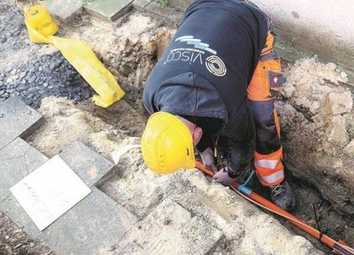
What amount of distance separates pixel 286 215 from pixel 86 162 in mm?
1559

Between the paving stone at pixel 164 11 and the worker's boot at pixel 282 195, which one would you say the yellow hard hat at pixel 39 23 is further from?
the worker's boot at pixel 282 195

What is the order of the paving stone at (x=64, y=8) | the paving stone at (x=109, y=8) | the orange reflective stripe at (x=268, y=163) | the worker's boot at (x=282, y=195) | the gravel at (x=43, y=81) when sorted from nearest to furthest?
the orange reflective stripe at (x=268, y=163)
the worker's boot at (x=282, y=195)
the gravel at (x=43, y=81)
the paving stone at (x=109, y=8)
the paving stone at (x=64, y=8)

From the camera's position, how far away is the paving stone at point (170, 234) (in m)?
2.88

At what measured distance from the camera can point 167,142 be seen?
9.07 feet

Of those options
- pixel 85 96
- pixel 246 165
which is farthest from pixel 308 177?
pixel 85 96

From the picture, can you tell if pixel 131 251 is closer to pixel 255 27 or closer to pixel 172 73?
→ pixel 172 73

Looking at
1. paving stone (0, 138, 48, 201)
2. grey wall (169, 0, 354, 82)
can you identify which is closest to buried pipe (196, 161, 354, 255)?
grey wall (169, 0, 354, 82)

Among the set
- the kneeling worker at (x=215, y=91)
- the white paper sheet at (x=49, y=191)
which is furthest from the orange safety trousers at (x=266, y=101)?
the white paper sheet at (x=49, y=191)

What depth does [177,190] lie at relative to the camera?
3.21m

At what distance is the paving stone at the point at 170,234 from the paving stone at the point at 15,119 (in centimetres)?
135

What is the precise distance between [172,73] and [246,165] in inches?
53.4

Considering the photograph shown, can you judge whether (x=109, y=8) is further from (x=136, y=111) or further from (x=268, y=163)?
(x=268, y=163)

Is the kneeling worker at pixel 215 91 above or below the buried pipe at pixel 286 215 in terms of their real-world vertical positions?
above

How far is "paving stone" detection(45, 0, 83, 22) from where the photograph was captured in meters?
4.78
